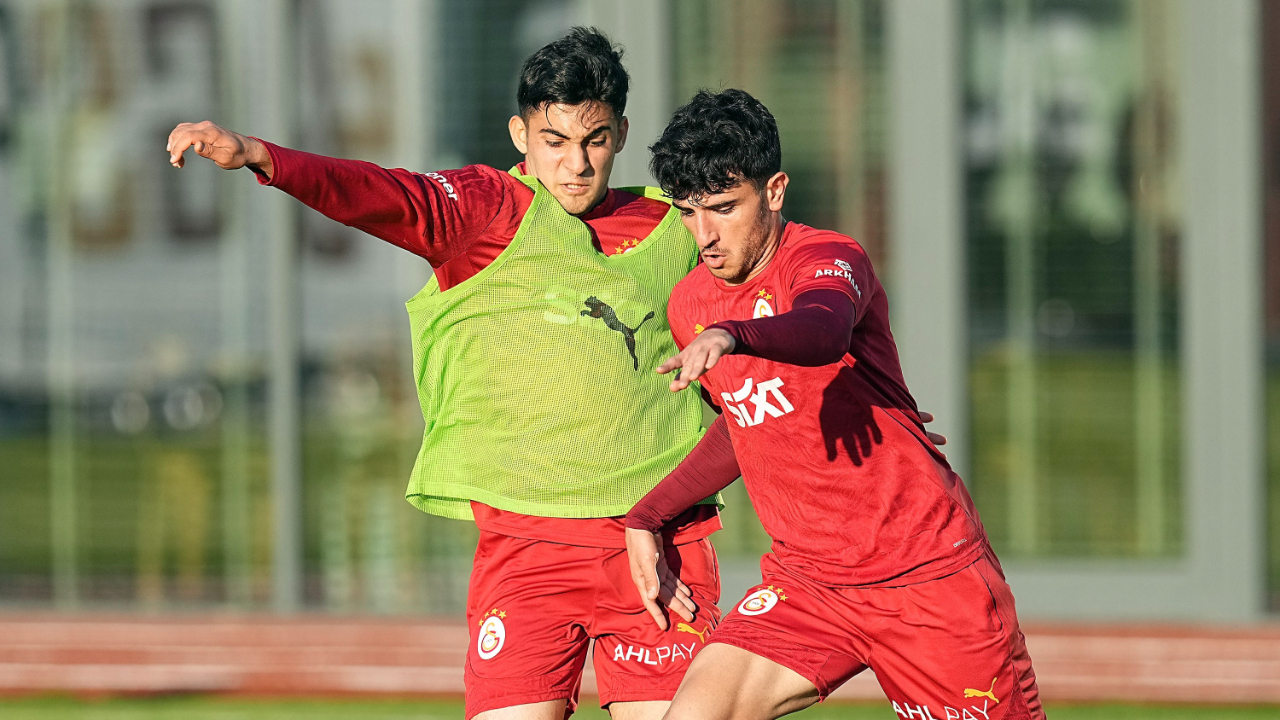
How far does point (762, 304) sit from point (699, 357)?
0.68 metres

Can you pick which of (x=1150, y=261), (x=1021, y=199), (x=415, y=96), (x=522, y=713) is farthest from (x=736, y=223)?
(x=415, y=96)

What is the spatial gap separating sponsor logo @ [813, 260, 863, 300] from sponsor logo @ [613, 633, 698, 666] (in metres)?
0.98

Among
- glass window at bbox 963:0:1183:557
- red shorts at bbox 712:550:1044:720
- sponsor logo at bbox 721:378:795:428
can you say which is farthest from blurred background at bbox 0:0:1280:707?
sponsor logo at bbox 721:378:795:428

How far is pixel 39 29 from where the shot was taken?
7.07 meters

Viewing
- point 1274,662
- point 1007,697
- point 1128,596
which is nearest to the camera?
point 1007,697

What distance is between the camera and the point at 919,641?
318 centimetres

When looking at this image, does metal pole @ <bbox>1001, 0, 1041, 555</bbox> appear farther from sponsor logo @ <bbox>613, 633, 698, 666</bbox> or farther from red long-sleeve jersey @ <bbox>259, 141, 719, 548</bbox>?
sponsor logo @ <bbox>613, 633, 698, 666</bbox>

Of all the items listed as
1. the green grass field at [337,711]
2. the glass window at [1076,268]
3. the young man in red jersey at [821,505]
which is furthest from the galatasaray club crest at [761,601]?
the glass window at [1076,268]

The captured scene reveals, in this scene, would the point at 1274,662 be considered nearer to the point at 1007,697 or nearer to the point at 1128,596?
the point at 1128,596

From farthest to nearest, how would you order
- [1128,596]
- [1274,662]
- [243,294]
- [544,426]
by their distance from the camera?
[243,294] < [1128,596] < [1274,662] < [544,426]

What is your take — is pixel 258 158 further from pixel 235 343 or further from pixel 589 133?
pixel 235 343

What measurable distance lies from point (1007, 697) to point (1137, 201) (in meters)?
3.90

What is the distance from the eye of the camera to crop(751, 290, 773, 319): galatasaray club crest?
3.08 meters

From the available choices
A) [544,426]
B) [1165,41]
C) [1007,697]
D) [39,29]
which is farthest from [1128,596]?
[39,29]
